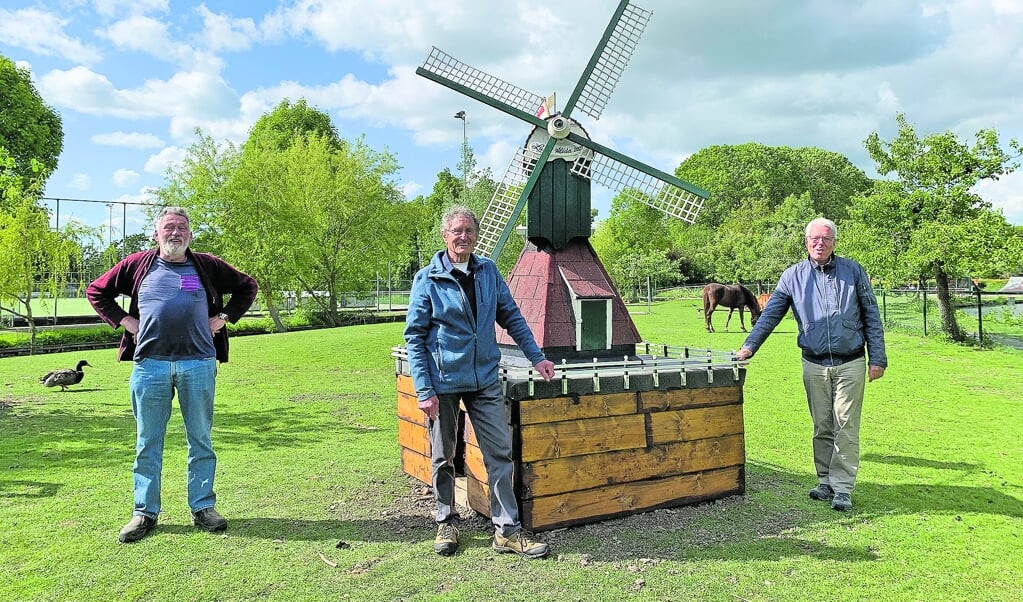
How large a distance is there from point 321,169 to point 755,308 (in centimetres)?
1849

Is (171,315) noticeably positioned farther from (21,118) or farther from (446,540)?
(21,118)

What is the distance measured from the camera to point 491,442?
4078 millimetres

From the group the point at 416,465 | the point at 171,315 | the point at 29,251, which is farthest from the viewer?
the point at 29,251

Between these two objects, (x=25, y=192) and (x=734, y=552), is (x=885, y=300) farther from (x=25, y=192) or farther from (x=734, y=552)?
(x=25, y=192)

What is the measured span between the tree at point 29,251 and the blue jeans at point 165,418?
10.2 meters

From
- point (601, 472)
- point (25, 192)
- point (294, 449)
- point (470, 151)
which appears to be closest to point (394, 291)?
point (470, 151)

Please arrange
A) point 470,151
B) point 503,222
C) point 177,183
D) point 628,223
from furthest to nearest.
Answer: point 628,223 < point 470,151 < point 177,183 < point 503,222

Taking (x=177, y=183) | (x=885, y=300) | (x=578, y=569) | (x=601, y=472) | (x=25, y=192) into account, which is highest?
(x=177, y=183)

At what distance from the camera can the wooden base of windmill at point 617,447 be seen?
429 cm

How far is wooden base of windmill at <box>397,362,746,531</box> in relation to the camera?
429 centimetres

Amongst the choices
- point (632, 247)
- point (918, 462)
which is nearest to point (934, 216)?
point (918, 462)

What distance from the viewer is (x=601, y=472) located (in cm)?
450

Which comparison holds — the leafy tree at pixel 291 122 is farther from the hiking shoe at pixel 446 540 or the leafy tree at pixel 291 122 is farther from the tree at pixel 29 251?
the hiking shoe at pixel 446 540

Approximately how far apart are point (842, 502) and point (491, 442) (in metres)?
A: 2.74
